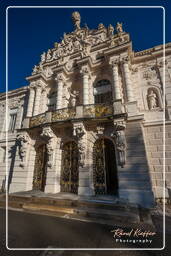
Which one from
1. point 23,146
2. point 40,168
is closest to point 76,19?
point 23,146

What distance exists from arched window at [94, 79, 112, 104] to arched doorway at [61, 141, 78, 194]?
17.1ft

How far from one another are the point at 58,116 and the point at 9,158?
739 centimetres

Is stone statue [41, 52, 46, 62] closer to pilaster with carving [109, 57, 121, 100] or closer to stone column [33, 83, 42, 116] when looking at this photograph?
stone column [33, 83, 42, 116]

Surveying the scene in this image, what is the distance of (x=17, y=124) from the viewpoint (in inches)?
584

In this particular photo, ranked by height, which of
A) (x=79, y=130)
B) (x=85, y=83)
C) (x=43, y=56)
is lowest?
(x=79, y=130)

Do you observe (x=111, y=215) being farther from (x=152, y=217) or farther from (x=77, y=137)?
(x=77, y=137)

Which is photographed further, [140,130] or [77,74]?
[77,74]

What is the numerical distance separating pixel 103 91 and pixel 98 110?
12.3 ft

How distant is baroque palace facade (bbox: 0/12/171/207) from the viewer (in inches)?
331

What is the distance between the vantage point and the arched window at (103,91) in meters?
12.3

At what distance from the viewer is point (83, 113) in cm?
990

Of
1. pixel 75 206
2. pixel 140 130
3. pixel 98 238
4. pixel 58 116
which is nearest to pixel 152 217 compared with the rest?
pixel 98 238

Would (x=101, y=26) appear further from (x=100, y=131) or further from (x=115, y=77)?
(x=100, y=131)

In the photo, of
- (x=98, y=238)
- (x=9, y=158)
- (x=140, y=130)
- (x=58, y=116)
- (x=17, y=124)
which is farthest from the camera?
(x=17, y=124)
